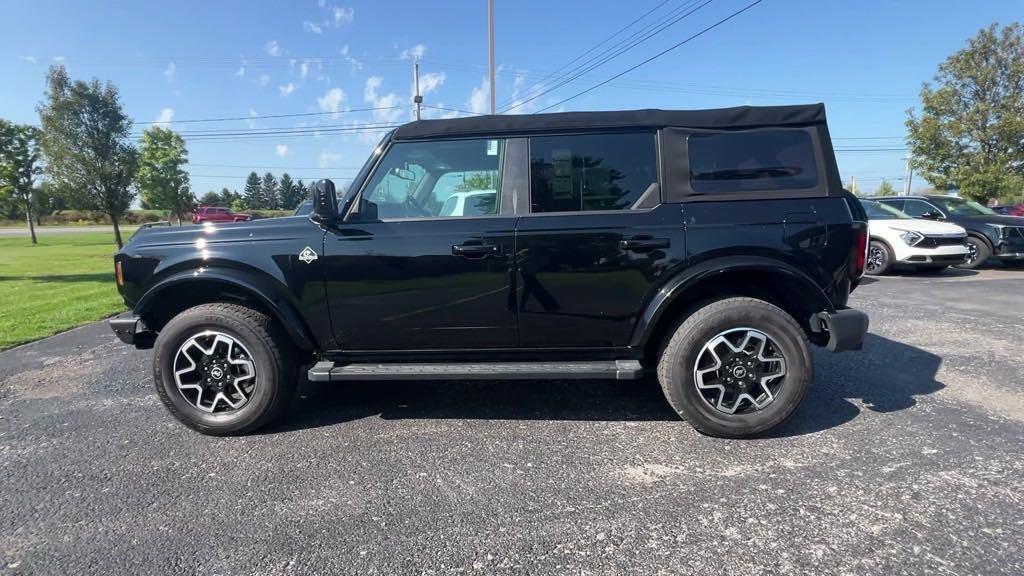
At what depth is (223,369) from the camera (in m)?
3.21

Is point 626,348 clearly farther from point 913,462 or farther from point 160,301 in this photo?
point 160,301

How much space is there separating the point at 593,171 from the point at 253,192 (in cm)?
10027

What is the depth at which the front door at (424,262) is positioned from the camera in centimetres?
306

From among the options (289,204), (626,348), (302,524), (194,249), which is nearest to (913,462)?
(626,348)

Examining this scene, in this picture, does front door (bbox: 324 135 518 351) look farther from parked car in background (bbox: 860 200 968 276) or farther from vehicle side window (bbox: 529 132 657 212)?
parked car in background (bbox: 860 200 968 276)

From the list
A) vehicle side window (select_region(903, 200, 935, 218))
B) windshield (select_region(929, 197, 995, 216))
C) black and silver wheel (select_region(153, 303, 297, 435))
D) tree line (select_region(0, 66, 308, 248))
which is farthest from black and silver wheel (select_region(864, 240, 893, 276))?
tree line (select_region(0, 66, 308, 248))

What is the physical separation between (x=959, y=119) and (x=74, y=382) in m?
23.9

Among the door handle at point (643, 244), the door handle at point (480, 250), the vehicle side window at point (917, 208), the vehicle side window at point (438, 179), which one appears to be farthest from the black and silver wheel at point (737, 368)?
the vehicle side window at point (917, 208)

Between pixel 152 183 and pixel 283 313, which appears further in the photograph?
pixel 152 183

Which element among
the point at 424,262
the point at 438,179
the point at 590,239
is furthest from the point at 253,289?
the point at 590,239

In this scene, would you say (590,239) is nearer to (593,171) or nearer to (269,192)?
(593,171)

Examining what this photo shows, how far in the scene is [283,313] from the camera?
315 cm

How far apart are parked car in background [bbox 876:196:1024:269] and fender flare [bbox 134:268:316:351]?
12.2 m

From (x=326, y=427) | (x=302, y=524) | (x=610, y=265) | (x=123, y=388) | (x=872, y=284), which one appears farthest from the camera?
(x=872, y=284)
